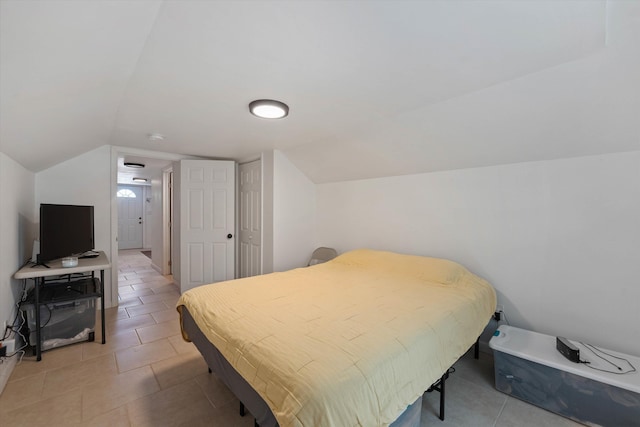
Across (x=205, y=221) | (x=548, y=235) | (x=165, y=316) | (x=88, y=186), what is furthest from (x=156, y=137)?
(x=548, y=235)

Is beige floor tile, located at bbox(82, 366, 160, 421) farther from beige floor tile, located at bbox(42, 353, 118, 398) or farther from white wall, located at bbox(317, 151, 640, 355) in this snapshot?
white wall, located at bbox(317, 151, 640, 355)

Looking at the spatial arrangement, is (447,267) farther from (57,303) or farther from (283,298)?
(57,303)

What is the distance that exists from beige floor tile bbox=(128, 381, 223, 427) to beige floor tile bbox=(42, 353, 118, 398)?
1.83 feet

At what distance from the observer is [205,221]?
421 cm

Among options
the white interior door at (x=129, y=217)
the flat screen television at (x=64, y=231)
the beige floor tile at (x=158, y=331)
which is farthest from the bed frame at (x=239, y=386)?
the white interior door at (x=129, y=217)

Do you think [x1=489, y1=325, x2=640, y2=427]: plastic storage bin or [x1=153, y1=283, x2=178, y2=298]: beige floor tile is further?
[x1=153, y1=283, x2=178, y2=298]: beige floor tile

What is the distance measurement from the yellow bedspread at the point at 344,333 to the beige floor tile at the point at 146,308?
5.94ft

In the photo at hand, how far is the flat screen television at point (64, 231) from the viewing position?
2414 millimetres

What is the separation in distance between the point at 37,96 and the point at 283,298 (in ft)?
6.30

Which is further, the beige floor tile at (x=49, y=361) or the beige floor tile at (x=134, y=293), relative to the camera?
the beige floor tile at (x=134, y=293)

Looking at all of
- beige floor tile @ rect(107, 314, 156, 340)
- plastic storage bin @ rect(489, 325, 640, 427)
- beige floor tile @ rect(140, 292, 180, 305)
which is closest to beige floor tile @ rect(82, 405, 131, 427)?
beige floor tile @ rect(107, 314, 156, 340)

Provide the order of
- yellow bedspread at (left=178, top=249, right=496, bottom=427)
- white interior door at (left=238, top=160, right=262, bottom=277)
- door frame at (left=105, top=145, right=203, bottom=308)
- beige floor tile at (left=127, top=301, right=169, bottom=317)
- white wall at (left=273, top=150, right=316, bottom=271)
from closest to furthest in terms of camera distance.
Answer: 1. yellow bedspread at (left=178, top=249, right=496, bottom=427)
2. beige floor tile at (left=127, top=301, right=169, bottom=317)
3. door frame at (left=105, top=145, right=203, bottom=308)
4. white wall at (left=273, top=150, right=316, bottom=271)
5. white interior door at (left=238, top=160, right=262, bottom=277)

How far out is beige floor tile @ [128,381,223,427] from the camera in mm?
1714

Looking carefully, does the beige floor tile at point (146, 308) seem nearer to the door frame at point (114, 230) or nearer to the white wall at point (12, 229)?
the door frame at point (114, 230)
